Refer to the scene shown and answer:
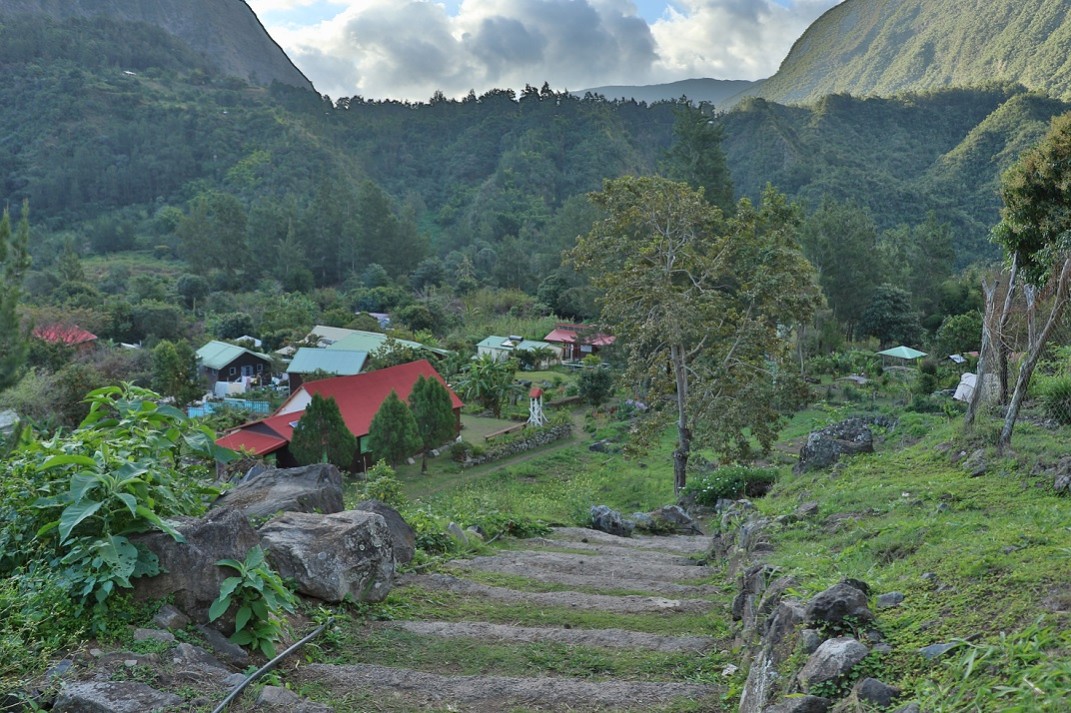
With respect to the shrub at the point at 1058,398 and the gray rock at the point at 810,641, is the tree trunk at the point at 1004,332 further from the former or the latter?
the gray rock at the point at 810,641

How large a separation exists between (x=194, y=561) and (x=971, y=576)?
3881 millimetres

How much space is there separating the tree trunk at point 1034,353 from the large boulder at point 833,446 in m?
2.44

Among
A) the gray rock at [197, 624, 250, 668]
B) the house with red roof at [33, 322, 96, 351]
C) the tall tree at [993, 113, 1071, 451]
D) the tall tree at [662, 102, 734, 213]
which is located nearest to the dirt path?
the gray rock at [197, 624, 250, 668]

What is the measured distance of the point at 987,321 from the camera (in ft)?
27.3

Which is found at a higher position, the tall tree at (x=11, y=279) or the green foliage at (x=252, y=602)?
the tall tree at (x=11, y=279)

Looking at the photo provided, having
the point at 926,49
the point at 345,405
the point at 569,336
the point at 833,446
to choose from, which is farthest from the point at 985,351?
the point at 926,49

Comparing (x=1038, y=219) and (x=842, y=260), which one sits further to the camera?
(x=842, y=260)

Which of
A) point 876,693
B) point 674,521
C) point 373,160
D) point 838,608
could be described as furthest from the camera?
point 373,160

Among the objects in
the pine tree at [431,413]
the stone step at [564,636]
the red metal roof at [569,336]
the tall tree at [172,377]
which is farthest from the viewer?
the red metal roof at [569,336]

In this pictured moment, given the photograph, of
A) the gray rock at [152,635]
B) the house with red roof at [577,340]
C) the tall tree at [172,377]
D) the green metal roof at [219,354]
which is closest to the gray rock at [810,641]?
the gray rock at [152,635]

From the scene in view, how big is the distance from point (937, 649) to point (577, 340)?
36.2m

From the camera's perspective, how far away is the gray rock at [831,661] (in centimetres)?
309

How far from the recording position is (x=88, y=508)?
3.76m

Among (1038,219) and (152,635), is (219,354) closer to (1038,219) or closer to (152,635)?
(1038,219)
